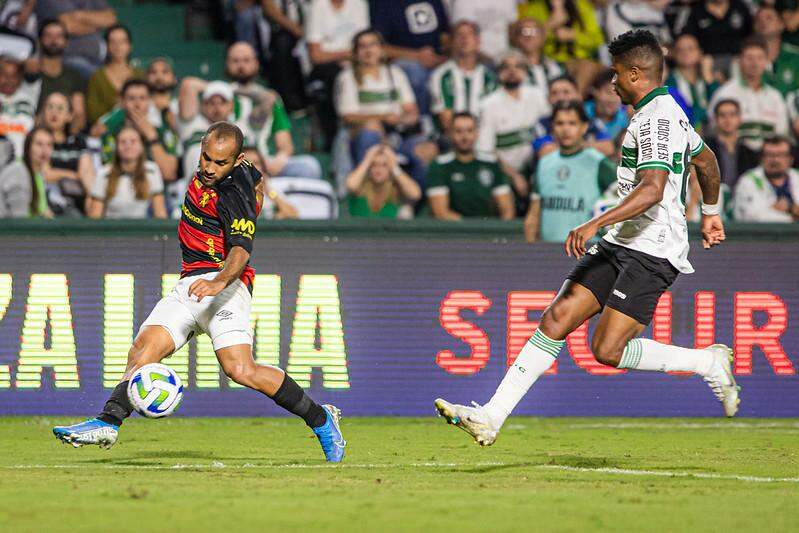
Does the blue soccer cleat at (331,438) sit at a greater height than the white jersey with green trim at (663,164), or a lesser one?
lesser

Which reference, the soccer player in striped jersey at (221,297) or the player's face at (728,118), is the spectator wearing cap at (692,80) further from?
the soccer player in striped jersey at (221,297)

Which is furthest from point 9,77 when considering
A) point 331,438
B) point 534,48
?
point 331,438

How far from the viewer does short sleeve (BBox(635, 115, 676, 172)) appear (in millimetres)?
8094

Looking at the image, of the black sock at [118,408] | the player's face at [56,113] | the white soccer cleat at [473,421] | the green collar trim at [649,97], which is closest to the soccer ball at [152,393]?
the black sock at [118,408]

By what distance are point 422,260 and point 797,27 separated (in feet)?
23.1

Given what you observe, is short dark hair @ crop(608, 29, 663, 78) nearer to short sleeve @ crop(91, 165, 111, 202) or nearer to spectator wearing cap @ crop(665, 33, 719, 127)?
short sleeve @ crop(91, 165, 111, 202)

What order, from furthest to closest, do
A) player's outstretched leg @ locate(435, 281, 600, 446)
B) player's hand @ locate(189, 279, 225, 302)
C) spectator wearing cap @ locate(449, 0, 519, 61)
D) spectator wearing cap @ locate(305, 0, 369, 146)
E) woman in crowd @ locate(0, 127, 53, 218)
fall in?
spectator wearing cap @ locate(449, 0, 519, 61) → spectator wearing cap @ locate(305, 0, 369, 146) → woman in crowd @ locate(0, 127, 53, 218) → player's outstretched leg @ locate(435, 281, 600, 446) → player's hand @ locate(189, 279, 225, 302)

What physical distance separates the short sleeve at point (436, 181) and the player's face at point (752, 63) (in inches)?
158

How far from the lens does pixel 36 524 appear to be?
600cm

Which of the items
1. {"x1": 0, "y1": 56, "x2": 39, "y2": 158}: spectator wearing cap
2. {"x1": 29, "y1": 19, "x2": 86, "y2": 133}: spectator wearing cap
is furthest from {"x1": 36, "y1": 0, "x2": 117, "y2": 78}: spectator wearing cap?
{"x1": 0, "y1": 56, "x2": 39, "y2": 158}: spectator wearing cap

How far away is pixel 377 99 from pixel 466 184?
1.75 metres

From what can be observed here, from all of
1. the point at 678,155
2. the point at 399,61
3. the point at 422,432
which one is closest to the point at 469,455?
the point at 422,432

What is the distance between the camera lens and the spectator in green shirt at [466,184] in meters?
13.9

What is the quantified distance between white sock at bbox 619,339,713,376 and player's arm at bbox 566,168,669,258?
3.17 ft
